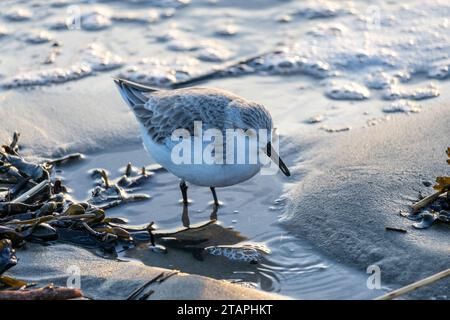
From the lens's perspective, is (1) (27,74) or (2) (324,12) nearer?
(1) (27,74)

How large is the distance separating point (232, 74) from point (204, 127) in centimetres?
223

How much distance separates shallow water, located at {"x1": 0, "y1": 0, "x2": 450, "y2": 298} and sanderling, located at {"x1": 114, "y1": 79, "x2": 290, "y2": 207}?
0.37m

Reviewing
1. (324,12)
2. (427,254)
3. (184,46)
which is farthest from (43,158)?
(324,12)

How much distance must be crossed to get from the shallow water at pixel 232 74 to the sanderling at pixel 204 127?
374 millimetres

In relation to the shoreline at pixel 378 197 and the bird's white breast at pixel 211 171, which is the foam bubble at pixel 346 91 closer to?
the shoreline at pixel 378 197

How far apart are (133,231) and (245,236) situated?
733 mm

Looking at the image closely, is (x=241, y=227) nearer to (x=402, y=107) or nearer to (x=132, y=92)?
(x=132, y=92)

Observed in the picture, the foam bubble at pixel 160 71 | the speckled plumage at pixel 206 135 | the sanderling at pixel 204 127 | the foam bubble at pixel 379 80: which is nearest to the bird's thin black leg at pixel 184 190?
the sanderling at pixel 204 127

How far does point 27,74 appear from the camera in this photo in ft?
23.6

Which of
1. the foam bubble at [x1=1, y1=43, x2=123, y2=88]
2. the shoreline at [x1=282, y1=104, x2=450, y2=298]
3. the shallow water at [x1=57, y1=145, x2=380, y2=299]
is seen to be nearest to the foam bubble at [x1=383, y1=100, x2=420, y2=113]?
the shoreline at [x1=282, y1=104, x2=450, y2=298]

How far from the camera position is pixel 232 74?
732 centimetres

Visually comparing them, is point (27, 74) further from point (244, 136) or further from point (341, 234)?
point (341, 234)

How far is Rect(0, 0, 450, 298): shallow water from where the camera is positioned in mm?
5508

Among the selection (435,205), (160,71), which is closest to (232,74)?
(160,71)
